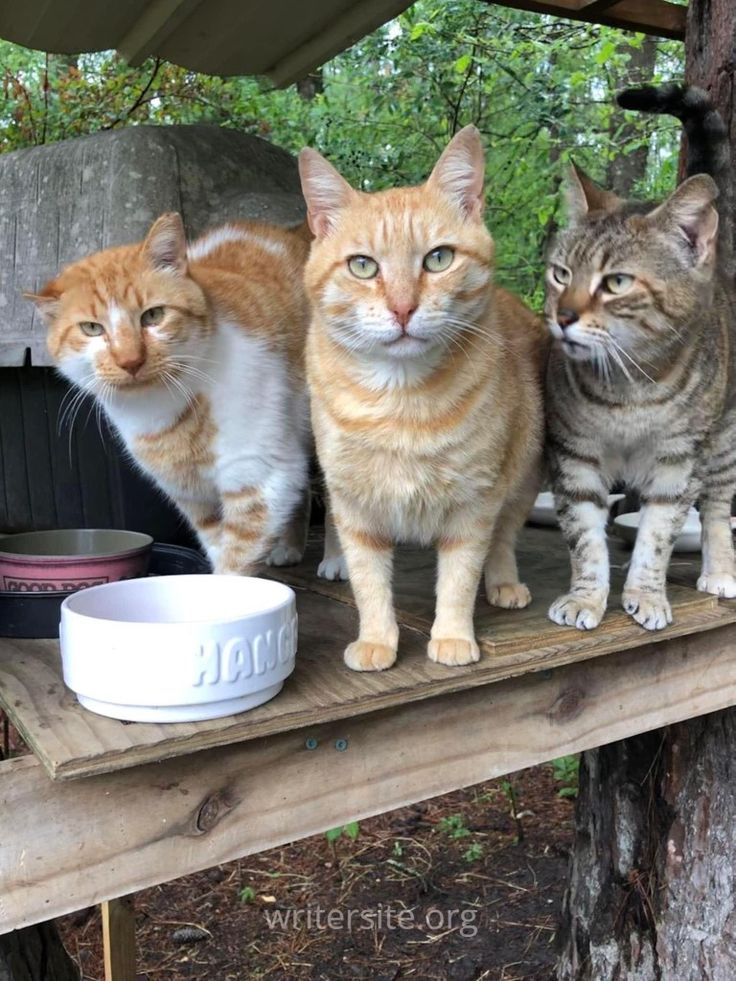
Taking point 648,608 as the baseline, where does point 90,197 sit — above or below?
above

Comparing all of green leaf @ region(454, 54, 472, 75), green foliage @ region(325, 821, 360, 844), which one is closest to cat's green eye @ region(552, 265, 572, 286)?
green foliage @ region(325, 821, 360, 844)

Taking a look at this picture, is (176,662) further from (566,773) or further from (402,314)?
(566,773)

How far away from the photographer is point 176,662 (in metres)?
0.94

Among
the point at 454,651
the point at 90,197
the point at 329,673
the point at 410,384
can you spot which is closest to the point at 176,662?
the point at 329,673

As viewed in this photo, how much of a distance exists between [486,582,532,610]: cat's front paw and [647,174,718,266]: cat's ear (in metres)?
0.60

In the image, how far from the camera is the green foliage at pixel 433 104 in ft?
14.0

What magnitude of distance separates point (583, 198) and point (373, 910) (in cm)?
204

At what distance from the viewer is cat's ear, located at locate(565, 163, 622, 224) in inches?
61.2

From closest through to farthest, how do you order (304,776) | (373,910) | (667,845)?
(304,776) < (667,845) < (373,910)

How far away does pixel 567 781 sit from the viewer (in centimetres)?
340

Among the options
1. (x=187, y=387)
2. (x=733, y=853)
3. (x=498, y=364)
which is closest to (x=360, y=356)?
(x=498, y=364)

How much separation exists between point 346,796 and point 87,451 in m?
1.05

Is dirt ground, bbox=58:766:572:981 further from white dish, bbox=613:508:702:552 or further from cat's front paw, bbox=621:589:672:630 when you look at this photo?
cat's front paw, bbox=621:589:672:630

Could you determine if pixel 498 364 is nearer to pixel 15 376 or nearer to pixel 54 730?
pixel 54 730
